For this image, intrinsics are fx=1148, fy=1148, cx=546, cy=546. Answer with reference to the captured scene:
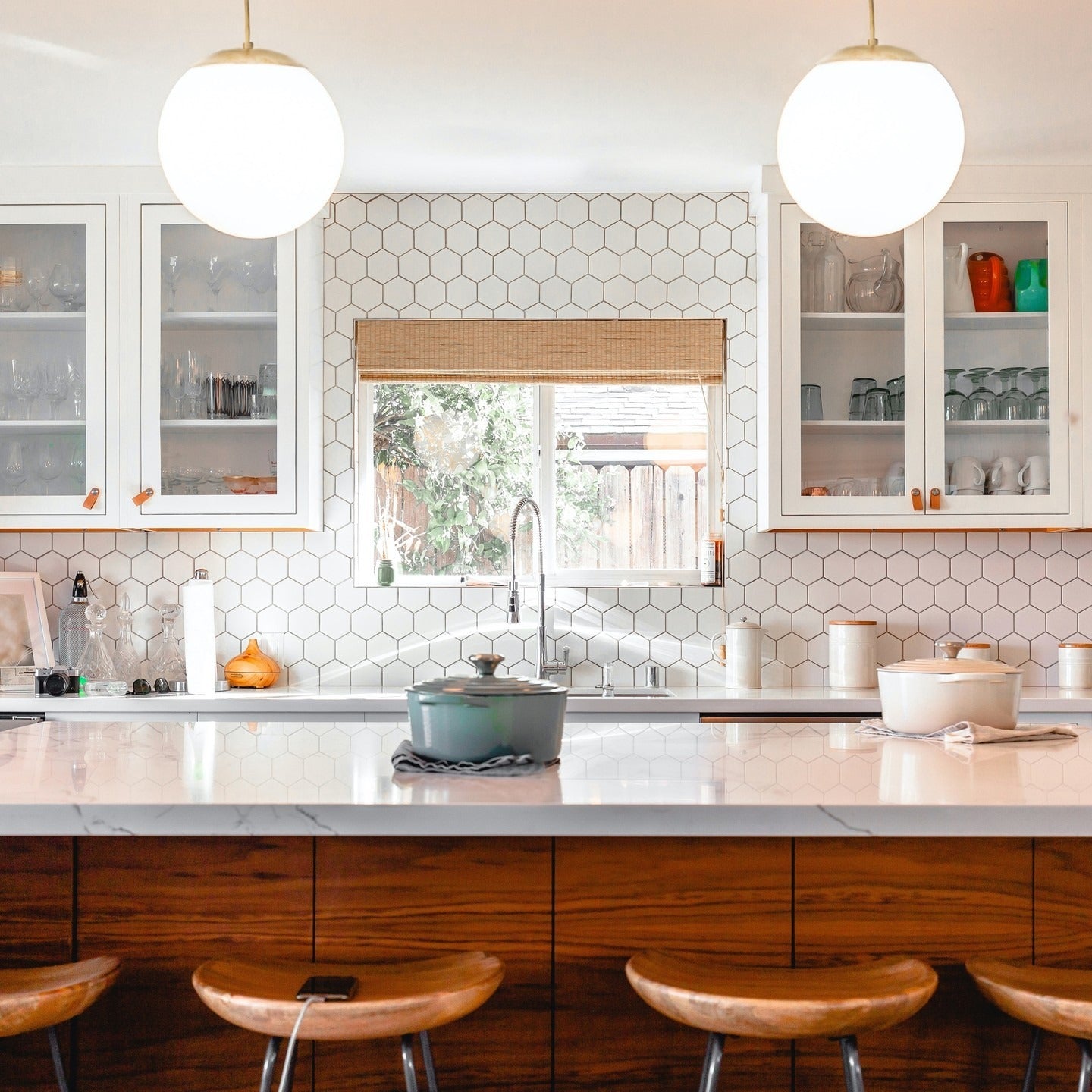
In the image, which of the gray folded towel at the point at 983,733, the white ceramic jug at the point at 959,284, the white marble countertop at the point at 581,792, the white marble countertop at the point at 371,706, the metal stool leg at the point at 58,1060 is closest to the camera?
the white marble countertop at the point at 581,792

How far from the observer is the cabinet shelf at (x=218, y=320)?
3598mm

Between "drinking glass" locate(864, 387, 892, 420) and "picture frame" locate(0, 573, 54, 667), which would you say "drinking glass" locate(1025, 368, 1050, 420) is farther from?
"picture frame" locate(0, 573, 54, 667)

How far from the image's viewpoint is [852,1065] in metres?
1.39

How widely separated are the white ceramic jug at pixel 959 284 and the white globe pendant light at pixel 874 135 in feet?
6.58

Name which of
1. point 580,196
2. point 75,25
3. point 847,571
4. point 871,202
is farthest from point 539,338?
point 871,202

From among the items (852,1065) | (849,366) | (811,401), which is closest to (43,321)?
(811,401)

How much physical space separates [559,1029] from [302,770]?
0.54 m

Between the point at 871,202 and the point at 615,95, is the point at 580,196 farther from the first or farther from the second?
the point at 871,202

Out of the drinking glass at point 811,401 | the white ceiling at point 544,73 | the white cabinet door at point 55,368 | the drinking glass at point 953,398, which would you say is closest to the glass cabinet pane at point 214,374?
the white cabinet door at point 55,368

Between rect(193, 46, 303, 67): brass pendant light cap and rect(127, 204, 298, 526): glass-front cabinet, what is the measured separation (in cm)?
195

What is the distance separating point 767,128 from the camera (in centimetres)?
334

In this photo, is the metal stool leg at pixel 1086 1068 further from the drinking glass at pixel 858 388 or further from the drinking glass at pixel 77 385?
the drinking glass at pixel 77 385

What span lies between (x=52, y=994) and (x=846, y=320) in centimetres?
296

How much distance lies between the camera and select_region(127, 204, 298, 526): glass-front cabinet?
3566 mm
